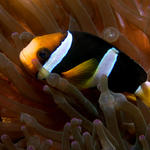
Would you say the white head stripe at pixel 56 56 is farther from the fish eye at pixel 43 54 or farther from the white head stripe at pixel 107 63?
the white head stripe at pixel 107 63

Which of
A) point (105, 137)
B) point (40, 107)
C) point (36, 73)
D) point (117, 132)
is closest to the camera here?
point (105, 137)

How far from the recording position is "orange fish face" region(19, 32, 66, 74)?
43.4 inches

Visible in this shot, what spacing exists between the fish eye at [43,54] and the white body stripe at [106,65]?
211 millimetres

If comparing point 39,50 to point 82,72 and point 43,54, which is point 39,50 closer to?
point 43,54

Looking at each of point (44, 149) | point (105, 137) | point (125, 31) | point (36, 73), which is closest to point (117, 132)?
point (105, 137)

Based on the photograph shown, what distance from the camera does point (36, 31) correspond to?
4.66 ft

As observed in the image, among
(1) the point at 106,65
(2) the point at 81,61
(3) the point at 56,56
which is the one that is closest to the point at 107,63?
(1) the point at 106,65

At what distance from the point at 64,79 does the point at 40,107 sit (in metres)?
0.31

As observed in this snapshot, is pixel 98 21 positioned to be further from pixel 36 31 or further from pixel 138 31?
pixel 36 31

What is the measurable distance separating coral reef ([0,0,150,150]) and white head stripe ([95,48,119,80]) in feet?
0.41

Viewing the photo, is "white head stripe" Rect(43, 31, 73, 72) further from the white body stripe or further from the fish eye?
the white body stripe

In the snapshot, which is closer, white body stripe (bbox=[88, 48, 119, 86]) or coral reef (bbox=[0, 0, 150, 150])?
coral reef (bbox=[0, 0, 150, 150])

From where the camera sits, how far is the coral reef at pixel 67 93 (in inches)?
39.2

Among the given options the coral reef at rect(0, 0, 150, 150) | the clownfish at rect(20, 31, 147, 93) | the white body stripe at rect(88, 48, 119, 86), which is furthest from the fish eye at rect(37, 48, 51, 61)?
the white body stripe at rect(88, 48, 119, 86)
